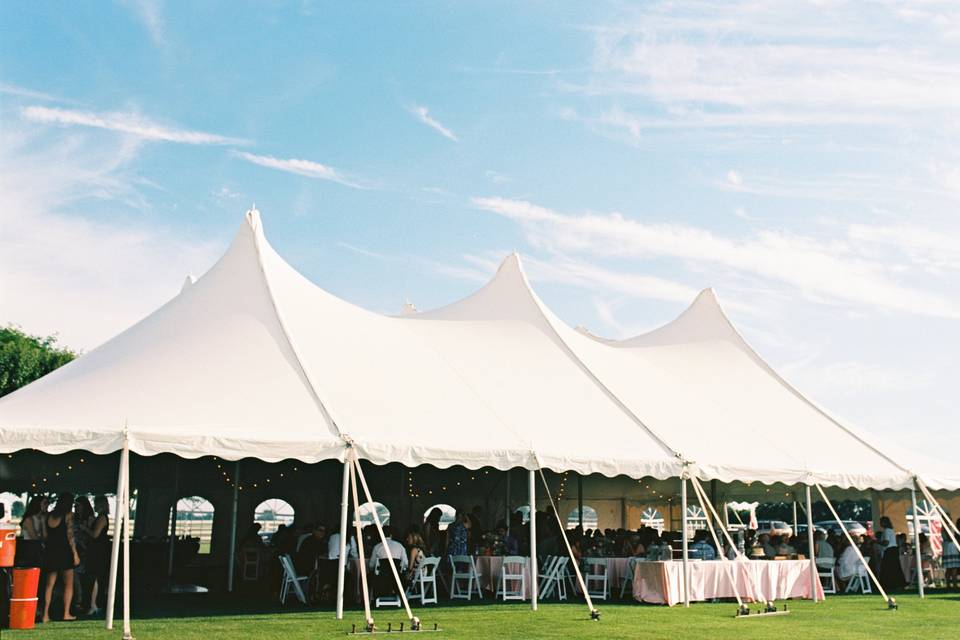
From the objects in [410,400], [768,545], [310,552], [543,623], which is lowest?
[543,623]

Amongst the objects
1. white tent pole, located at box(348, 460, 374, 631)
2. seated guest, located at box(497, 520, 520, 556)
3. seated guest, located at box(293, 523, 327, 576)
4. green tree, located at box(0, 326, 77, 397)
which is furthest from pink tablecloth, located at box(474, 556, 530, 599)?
green tree, located at box(0, 326, 77, 397)

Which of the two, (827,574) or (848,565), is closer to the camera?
(827,574)

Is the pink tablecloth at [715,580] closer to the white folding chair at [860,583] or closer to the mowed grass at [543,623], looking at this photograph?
the mowed grass at [543,623]

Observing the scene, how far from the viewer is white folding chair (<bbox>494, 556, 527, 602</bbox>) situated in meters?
13.0

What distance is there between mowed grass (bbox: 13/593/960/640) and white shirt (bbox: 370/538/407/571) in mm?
651

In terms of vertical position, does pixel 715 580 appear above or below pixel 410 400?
below

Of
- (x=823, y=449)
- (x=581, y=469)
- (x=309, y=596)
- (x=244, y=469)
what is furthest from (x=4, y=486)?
(x=823, y=449)

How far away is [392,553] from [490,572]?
2101 mm

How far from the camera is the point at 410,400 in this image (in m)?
11.9

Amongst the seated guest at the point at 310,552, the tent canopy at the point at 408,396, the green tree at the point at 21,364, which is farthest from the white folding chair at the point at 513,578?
the green tree at the point at 21,364

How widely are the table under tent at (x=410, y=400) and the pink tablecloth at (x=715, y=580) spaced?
47 cm

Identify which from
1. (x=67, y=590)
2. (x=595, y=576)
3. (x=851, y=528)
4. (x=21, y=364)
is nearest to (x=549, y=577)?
(x=595, y=576)

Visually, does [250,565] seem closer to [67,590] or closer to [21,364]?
[67,590]

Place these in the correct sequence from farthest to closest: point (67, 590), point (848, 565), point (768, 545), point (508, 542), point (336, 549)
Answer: point (848, 565), point (768, 545), point (508, 542), point (336, 549), point (67, 590)
